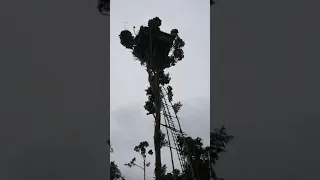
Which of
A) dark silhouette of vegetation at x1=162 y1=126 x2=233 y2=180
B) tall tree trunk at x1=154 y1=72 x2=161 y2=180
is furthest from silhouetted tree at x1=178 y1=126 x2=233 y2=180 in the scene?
tall tree trunk at x1=154 y1=72 x2=161 y2=180

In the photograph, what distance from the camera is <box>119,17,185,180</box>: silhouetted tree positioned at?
817 centimetres

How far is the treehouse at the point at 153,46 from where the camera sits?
26.7ft

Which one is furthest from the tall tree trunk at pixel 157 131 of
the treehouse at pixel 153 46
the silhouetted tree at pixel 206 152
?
the silhouetted tree at pixel 206 152

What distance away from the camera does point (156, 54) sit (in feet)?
28.8

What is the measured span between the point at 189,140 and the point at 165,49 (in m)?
1.97

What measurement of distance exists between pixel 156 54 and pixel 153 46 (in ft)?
1.86

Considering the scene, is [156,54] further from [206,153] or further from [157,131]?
[206,153]
